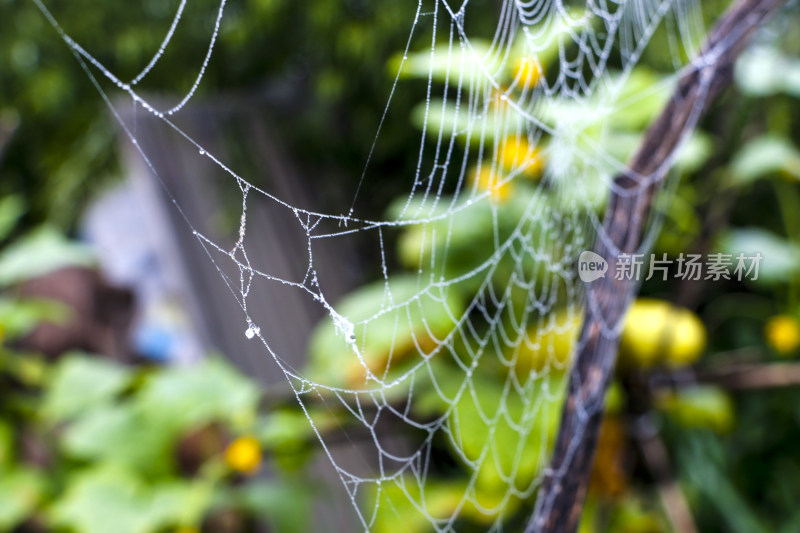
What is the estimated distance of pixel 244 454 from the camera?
83cm

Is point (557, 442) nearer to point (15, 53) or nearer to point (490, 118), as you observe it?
point (490, 118)

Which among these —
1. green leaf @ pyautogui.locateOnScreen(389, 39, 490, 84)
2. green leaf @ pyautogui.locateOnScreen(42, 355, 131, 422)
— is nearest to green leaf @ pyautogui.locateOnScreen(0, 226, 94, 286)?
green leaf @ pyautogui.locateOnScreen(42, 355, 131, 422)

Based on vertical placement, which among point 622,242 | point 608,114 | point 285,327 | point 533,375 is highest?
point 608,114

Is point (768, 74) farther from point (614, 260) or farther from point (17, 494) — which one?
point (17, 494)

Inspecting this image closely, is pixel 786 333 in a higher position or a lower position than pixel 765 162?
lower

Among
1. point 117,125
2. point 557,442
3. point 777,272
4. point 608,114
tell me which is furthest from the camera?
point 117,125

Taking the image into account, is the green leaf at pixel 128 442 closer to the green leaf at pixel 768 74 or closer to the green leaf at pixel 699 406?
the green leaf at pixel 699 406

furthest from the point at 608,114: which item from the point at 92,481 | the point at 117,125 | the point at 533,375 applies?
the point at 117,125

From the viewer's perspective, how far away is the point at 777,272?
996 mm

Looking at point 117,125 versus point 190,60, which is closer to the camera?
point 190,60

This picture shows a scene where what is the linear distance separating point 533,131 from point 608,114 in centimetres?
9

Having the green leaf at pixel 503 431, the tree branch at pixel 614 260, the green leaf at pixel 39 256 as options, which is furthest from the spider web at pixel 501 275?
the green leaf at pixel 39 256

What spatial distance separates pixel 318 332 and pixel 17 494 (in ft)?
1.78

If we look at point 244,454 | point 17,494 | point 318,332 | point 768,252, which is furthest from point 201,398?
point 768,252
